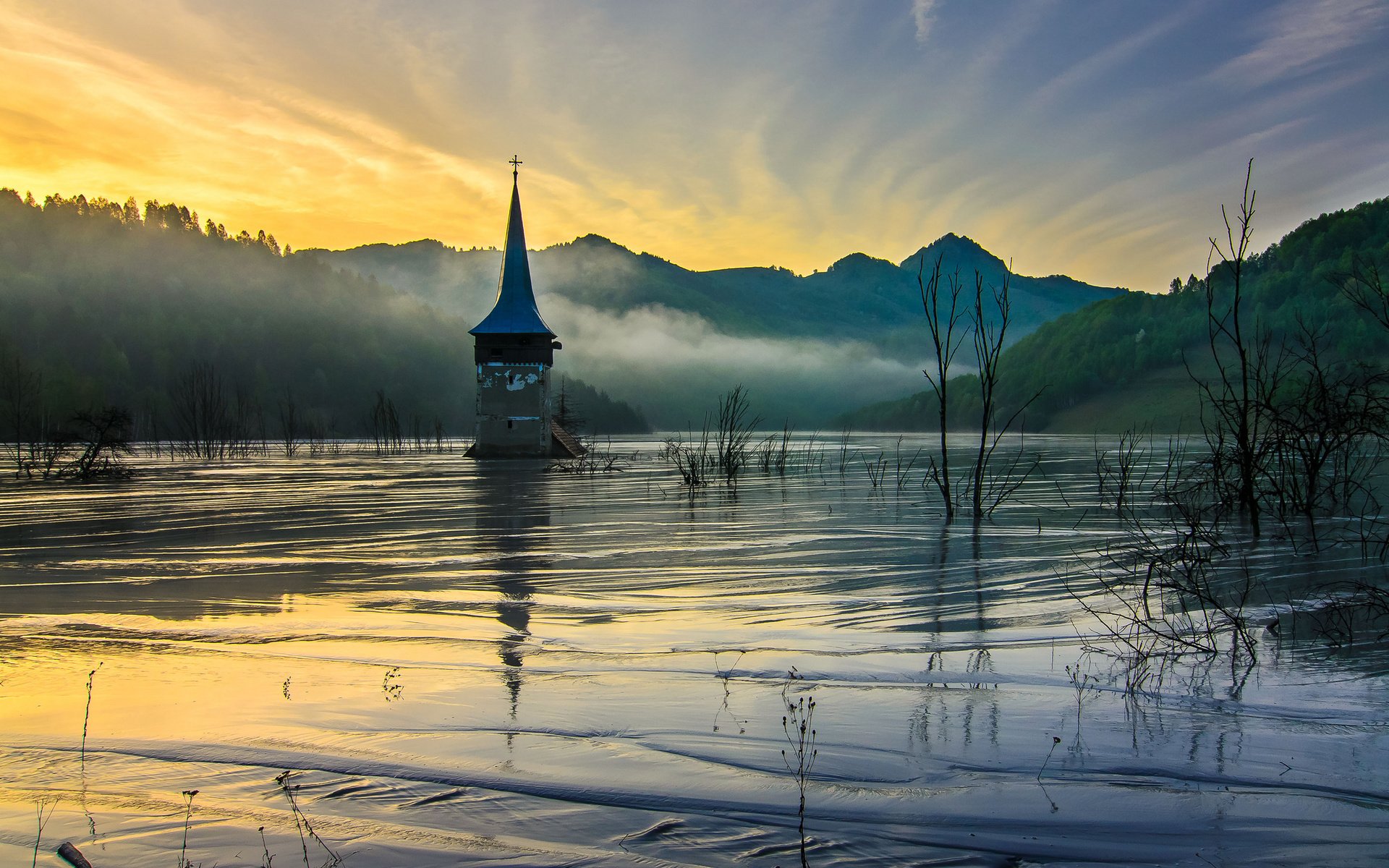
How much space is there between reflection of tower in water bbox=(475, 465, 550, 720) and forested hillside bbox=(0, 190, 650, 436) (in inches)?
3736

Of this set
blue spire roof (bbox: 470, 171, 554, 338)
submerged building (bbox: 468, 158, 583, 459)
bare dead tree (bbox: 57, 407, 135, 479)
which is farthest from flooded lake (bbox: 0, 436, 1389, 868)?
blue spire roof (bbox: 470, 171, 554, 338)

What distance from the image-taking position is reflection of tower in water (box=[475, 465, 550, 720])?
228 inches

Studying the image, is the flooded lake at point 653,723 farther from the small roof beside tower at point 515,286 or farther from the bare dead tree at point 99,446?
the small roof beside tower at point 515,286

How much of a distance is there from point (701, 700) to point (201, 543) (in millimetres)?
10273

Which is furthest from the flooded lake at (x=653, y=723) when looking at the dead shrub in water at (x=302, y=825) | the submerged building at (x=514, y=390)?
the submerged building at (x=514, y=390)

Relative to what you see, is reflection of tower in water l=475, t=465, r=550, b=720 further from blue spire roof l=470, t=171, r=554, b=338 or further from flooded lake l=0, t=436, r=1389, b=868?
blue spire roof l=470, t=171, r=554, b=338

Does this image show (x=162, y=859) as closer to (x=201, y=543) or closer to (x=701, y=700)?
(x=701, y=700)

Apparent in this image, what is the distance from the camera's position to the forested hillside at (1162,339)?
118m

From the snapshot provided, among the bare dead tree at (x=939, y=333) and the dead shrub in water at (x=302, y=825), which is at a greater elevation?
the bare dead tree at (x=939, y=333)

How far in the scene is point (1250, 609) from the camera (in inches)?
271

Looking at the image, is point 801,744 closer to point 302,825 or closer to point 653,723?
point 653,723

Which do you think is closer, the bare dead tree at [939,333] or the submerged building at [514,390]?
the bare dead tree at [939,333]

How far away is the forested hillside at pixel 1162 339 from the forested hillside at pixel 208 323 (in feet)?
240

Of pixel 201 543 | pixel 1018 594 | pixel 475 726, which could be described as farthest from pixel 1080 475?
pixel 475 726
